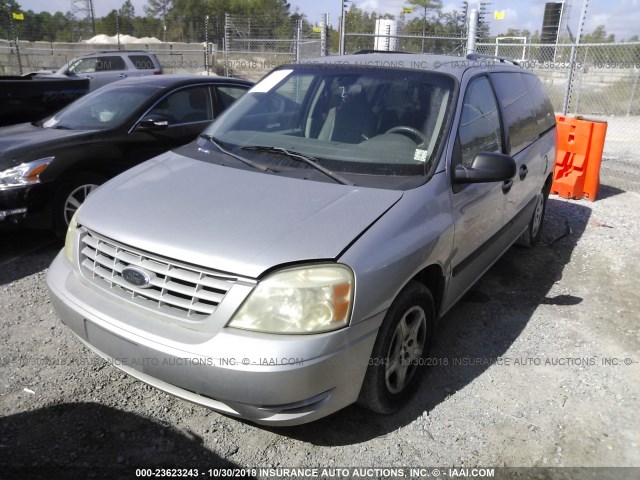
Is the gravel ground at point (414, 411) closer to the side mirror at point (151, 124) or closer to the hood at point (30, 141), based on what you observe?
the hood at point (30, 141)

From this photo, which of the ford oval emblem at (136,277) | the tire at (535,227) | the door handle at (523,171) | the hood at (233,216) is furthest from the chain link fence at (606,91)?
the ford oval emblem at (136,277)

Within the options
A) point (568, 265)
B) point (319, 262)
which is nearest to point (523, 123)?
point (568, 265)

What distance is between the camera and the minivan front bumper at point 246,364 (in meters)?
2.18

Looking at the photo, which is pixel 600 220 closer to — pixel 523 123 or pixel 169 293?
pixel 523 123

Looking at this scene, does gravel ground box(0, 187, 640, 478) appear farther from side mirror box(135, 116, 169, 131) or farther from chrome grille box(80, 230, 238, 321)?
side mirror box(135, 116, 169, 131)

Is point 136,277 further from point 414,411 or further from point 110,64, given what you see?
point 110,64

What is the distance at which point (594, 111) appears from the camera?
16406 millimetres

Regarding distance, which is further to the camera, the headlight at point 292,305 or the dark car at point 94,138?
the dark car at point 94,138

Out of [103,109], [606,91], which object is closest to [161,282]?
[103,109]

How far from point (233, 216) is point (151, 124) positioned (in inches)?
133

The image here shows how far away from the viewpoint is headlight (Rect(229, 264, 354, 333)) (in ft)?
7.30

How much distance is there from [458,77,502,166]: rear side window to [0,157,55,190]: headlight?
3624 mm

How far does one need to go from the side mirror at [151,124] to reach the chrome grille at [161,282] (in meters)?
3.04

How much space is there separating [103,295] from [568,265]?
4.34 meters
